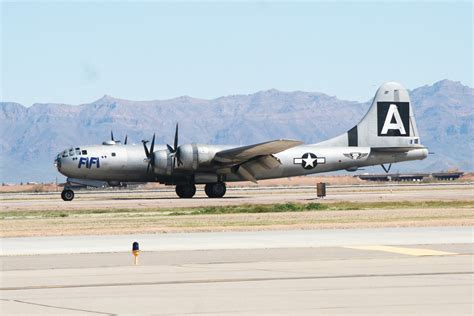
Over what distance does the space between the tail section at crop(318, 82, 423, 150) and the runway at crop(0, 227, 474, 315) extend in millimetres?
40787

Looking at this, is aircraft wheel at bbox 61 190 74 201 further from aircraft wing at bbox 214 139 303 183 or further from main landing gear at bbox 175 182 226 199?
aircraft wing at bbox 214 139 303 183

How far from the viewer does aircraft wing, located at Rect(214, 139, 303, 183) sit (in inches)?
2559

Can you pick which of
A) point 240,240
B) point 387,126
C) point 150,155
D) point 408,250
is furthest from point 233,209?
point 387,126

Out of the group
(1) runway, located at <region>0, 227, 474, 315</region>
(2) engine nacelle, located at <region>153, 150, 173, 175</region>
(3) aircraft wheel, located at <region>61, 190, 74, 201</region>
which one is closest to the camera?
(1) runway, located at <region>0, 227, 474, 315</region>

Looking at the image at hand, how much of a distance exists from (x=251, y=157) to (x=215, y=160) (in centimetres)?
236

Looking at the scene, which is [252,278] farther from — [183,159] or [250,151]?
[250,151]

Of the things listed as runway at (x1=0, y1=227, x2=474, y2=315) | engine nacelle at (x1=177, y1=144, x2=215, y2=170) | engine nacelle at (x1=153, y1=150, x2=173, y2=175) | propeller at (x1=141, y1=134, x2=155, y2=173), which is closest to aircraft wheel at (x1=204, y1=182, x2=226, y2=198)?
engine nacelle at (x1=177, y1=144, x2=215, y2=170)

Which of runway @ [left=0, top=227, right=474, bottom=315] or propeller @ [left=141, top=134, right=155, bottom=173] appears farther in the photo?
propeller @ [left=141, top=134, right=155, bottom=173]

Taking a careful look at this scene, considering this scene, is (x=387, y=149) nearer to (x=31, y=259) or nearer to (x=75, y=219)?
(x=75, y=219)

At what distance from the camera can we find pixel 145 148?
66.6m

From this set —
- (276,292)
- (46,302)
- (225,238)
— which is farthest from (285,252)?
(46,302)

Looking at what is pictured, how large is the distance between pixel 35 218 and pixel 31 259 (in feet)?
67.5

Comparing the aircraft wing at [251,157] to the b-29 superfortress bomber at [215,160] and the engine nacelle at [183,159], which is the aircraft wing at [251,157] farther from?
the engine nacelle at [183,159]

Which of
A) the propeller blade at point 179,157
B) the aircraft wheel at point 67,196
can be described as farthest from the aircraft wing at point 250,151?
the aircraft wheel at point 67,196
